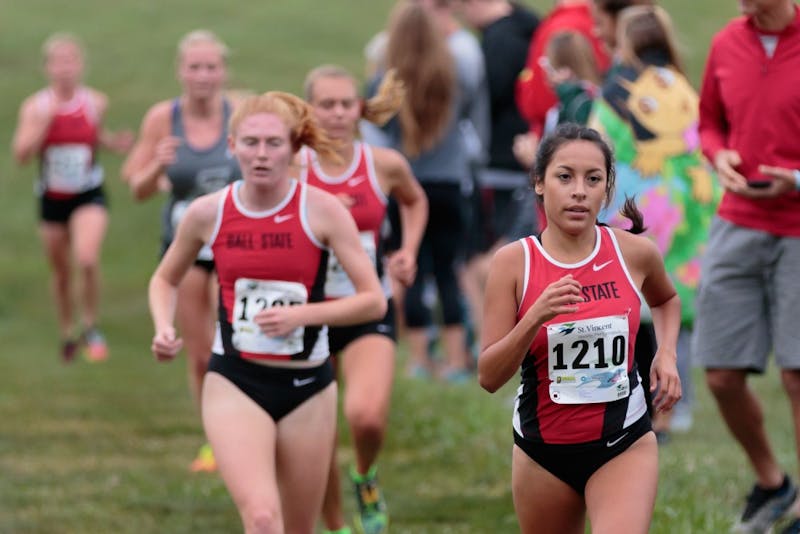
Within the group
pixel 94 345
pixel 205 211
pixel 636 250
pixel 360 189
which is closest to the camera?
pixel 636 250

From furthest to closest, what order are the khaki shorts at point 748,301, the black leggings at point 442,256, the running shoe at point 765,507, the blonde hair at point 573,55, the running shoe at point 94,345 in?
the running shoe at point 94,345
the black leggings at point 442,256
the blonde hair at point 573,55
the running shoe at point 765,507
the khaki shorts at point 748,301

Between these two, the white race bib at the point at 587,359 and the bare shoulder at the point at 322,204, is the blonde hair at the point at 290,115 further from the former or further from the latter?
the white race bib at the point at 587,359

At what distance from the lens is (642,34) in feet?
27.5

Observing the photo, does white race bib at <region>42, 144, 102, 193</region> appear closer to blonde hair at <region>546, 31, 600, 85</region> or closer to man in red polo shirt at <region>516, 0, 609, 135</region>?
man in red polo shirt at <region>516, 0, 609, 135</region>

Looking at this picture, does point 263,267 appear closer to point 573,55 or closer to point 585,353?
point 585,353

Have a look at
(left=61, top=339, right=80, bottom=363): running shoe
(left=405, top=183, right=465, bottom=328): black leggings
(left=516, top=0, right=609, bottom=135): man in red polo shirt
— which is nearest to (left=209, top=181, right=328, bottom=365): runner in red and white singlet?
(left=516, top=0, right=609, bottom=135): man in red polo shirt

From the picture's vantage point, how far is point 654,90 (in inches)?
330

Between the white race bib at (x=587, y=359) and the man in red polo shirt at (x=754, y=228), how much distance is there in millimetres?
1551

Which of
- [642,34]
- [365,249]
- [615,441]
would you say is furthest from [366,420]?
[642,34]

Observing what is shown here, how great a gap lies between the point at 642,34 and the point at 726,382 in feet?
8.23

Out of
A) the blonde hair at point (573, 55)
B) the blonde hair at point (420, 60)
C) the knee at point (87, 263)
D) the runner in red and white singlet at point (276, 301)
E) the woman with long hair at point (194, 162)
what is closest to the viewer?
the runner in red and white singlet at point (276, 301)

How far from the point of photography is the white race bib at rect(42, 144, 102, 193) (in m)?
13.6

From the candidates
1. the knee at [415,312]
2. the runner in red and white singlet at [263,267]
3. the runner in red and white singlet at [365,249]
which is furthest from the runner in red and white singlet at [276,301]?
the knee at [415,312]

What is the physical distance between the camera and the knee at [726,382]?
655cm
